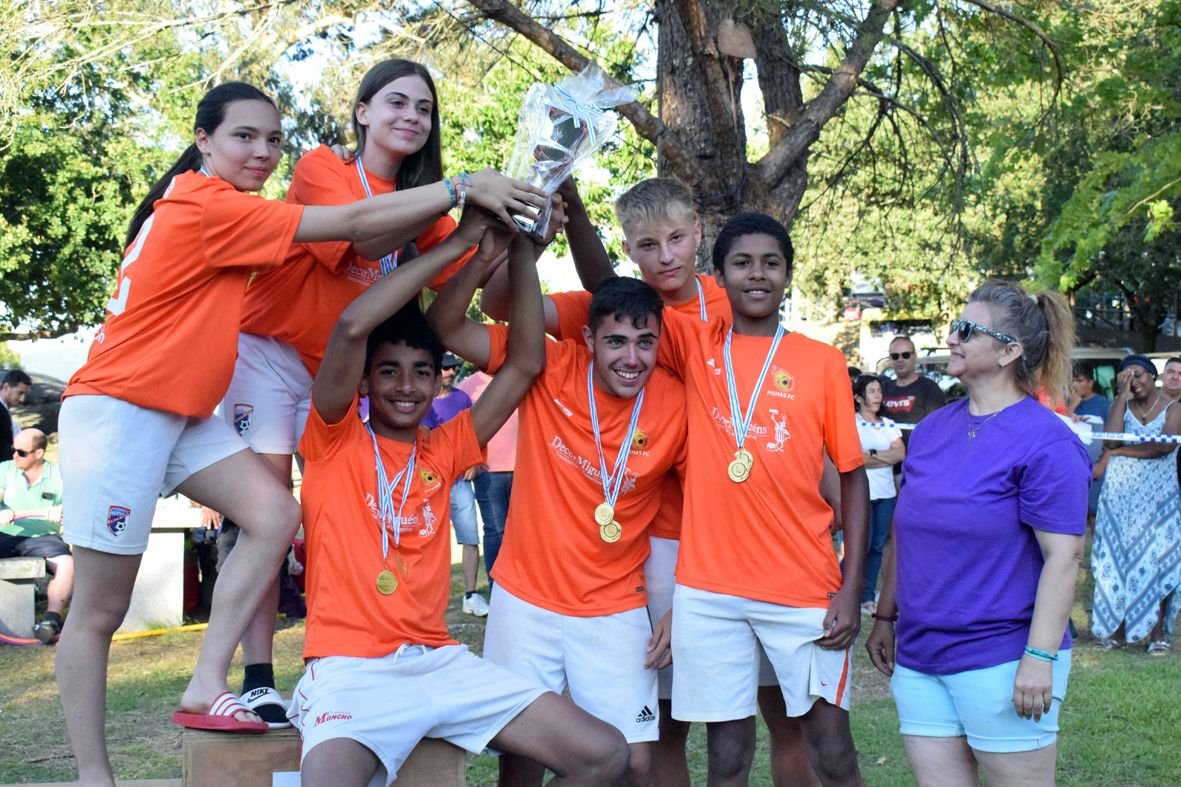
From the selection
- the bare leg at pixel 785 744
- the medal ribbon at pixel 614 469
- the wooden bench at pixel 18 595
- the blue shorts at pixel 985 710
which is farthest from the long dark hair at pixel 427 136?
the wooden bench at pixel 18 595

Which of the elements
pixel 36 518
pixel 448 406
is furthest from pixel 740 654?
pixel 36 518

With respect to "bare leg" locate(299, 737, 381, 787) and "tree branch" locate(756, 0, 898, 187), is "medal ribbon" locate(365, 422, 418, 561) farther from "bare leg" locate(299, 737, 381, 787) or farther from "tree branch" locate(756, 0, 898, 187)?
"tree branch" locate(756, 0, 898, 187)

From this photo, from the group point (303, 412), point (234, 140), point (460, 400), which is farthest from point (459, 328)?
point (460, 400)

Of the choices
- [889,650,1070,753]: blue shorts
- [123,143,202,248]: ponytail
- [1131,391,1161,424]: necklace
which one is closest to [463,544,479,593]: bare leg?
[1131,391,1161,424]: necklace

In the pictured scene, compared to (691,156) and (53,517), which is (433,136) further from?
(53,517)

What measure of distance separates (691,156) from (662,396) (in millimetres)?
3915

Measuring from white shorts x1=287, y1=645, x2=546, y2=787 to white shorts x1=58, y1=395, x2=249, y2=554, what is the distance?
69cm

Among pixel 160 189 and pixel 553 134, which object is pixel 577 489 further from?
pixel 160 189

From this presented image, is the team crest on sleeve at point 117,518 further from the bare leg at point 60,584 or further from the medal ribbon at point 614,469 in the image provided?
the bare leg at point 60,584

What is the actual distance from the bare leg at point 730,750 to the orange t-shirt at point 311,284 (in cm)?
170

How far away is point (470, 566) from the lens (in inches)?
393

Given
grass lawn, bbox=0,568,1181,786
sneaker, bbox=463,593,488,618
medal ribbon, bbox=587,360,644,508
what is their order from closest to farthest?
1. medal ribbon, bbox=587,360,644,508
2. grass lawn, bbox=0,568,1181,786
3. sneaker, bbox=463,593,488,618

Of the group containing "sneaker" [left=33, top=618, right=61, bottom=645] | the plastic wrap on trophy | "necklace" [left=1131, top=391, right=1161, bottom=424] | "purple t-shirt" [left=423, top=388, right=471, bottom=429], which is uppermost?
the plastic wrap on trophy

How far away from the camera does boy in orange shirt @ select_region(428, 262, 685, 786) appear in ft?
12.4
